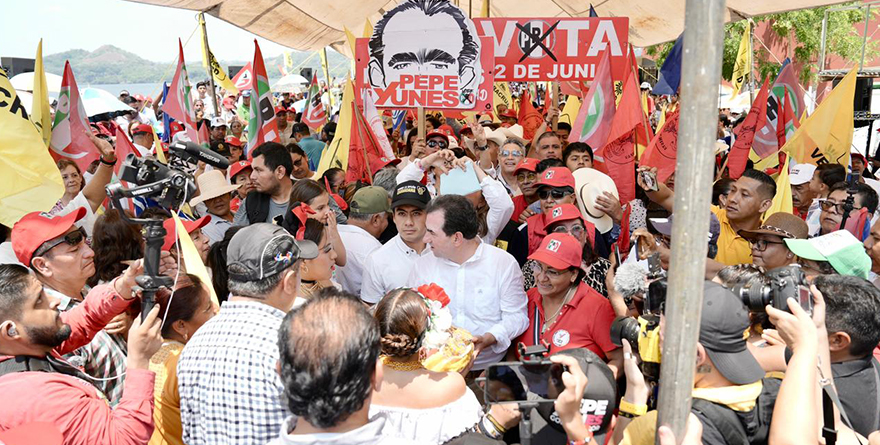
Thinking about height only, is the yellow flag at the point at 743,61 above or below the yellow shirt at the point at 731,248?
above

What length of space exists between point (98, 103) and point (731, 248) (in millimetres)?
9549

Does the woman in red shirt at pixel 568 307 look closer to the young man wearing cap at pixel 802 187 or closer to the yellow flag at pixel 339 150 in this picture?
the young man wearing cap at pixel 802 187

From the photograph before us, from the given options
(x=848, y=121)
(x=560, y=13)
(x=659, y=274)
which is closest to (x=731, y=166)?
(x=848, y=121)

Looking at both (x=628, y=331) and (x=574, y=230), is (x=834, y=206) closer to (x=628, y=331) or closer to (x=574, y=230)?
(x=574, y=230)

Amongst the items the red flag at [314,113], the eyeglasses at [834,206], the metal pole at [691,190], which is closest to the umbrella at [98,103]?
the red flag at [314,113]

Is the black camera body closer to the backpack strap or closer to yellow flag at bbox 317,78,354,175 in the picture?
the backpack strap

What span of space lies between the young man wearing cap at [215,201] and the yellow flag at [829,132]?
4903mm

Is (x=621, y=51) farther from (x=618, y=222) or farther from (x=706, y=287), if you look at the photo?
(x=706, y=287)

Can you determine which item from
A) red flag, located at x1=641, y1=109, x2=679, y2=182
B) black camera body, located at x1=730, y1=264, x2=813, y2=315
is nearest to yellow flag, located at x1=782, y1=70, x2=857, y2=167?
red flag, located at x1=641, y1=109, x2=679, y2=182

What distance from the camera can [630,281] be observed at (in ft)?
10.8

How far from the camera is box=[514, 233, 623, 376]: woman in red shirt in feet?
10.6

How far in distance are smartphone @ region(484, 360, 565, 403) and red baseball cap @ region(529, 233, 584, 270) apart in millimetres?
1307

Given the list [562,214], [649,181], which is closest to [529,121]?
[649,181]

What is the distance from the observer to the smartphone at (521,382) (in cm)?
200
